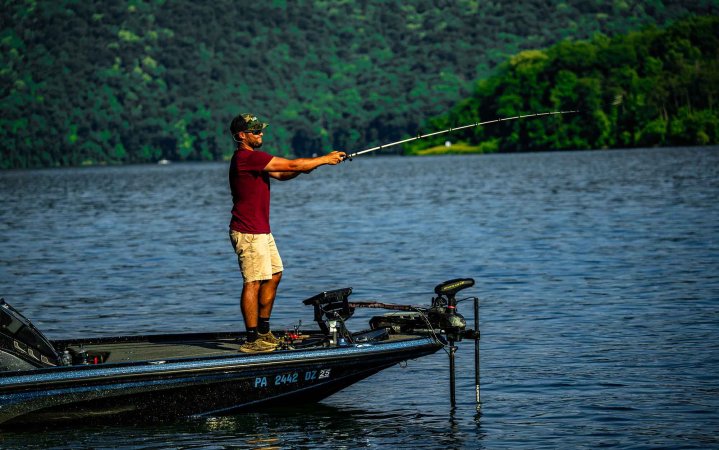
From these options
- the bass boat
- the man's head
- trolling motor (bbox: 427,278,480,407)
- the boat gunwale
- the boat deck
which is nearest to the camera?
the boat gunwale

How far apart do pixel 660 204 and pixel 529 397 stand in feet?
102

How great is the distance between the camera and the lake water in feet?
39.8

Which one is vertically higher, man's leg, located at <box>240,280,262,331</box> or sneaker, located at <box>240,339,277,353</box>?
man's leg, located at <box>240,280,262,331</box>

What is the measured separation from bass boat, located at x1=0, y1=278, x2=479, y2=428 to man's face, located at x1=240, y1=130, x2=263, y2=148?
5.05 feet

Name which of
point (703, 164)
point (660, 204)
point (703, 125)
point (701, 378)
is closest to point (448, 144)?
point (703, 125)

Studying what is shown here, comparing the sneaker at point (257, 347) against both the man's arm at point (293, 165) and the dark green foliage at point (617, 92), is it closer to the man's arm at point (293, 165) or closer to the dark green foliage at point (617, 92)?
the man's arm at point (293, 165)

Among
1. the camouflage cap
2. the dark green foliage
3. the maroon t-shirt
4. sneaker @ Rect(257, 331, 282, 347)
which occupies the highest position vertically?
the dark green foliage

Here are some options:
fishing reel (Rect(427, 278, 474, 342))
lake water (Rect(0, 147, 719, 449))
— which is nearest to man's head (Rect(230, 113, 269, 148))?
fishing reel (Rect(427, 278, 474, 342))

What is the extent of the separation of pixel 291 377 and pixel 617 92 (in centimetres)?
11940

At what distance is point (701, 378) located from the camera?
45.4ft

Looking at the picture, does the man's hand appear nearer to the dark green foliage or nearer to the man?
the man

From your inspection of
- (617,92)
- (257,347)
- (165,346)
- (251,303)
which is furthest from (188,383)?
(617,92)

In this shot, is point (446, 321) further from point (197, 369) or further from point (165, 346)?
point (165, 346)

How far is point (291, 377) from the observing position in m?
12.0
